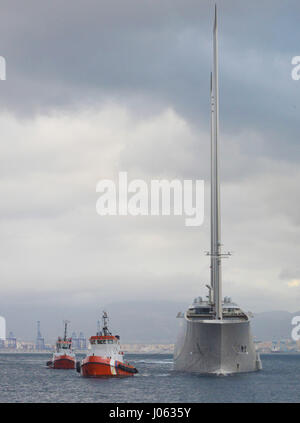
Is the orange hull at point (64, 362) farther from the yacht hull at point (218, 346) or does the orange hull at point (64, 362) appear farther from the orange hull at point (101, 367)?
the yacht hull at point (218, 346)

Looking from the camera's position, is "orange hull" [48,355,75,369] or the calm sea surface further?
"orange hull" [48,355,75,369]

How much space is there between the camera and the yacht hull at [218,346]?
90312mm

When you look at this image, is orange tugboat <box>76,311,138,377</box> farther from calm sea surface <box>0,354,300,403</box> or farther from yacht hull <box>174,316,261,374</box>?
yacht hull <box>174,316,261,374</box>

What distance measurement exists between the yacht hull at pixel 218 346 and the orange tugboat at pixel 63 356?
168 feet

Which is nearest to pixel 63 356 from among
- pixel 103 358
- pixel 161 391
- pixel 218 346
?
pixel 103 358

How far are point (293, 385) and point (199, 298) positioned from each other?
32.1 meters

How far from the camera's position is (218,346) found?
9012 centimetres

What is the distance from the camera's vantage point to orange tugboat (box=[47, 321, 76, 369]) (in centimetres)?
14225

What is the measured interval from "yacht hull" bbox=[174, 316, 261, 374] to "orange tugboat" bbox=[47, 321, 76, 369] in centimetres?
5110

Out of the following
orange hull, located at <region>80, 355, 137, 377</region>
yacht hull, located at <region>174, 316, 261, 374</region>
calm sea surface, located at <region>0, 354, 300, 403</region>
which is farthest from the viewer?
orange hull, located at <region>80, 355, 137, 377</region>

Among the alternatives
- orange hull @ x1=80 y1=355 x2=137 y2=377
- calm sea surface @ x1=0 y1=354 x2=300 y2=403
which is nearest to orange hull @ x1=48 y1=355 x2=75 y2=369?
orange hull @ x1=80 y1=355 x2=137 y2=377
